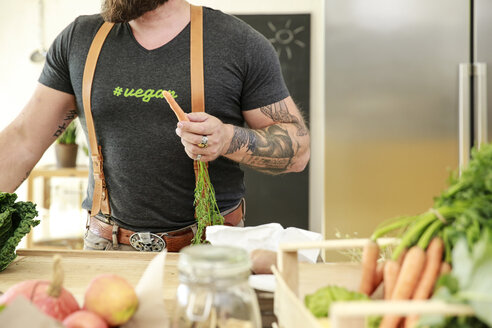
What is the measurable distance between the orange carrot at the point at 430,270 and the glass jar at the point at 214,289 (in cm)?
20

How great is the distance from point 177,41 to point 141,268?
0.77 m

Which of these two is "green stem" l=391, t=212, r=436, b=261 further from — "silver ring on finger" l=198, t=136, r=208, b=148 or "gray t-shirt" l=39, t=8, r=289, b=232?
"gray t-shirt" l=39, t=8, r=289, b=232

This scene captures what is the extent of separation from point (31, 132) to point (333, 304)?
133 centimetres

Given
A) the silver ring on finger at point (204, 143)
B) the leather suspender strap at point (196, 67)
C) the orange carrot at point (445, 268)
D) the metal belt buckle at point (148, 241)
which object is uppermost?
the leather suspender strap at point (196, 67)

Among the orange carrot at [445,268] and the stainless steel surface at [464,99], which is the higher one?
the stainless steel surface at [464,99]

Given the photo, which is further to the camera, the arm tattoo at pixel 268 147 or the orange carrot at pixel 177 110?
the arm tattoo at pixel 268 147

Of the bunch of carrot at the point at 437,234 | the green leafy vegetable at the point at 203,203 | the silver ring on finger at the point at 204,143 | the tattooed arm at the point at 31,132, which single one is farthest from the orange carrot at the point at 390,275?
the tattooed arm at the point at 31,132

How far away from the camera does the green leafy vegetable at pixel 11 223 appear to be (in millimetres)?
1005

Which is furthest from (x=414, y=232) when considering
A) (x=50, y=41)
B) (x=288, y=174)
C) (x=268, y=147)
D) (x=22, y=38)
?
(x=22, y=38)

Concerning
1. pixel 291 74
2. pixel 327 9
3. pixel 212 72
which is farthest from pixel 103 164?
pixel 291 74

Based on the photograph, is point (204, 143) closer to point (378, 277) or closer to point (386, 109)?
point (378, 277)

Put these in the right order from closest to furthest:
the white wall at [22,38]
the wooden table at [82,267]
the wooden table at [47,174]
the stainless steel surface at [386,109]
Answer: the wooden table at [82,267], the stainless steel surface at [386,109], the wooden table at [47,174], the white wall at [22,38]

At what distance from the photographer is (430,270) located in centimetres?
58

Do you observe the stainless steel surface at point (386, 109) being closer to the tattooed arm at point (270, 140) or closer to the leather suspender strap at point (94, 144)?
the tattooed arm at point (270, 140)
